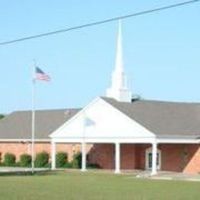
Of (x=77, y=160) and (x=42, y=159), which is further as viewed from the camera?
(x=42, y=159)


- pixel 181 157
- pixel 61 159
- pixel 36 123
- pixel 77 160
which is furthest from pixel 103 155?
pixel 36 123

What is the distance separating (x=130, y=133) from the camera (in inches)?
2056

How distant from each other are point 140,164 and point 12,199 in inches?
1280

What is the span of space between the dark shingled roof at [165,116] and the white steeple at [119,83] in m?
0.90

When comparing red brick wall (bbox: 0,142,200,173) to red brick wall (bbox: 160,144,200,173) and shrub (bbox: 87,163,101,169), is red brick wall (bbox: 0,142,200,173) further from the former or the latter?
shrub (bbox: 87,163,101,169)

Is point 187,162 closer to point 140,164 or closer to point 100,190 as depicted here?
point 140,164

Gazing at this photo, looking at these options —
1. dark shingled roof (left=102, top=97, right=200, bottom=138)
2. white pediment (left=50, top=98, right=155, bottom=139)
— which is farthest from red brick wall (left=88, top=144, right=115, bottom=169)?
dark shingled roof (left=102, top=97, right=200, bottom=138)

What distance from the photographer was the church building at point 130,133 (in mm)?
52000

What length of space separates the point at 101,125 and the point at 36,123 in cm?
1464

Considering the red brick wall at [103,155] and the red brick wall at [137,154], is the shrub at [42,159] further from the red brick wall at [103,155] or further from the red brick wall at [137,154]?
the red brick wall at [103,155]

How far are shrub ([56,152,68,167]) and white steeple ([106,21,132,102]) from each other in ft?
22.4

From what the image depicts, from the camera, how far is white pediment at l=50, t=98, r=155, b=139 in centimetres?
5225

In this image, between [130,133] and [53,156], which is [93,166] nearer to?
[53,156]

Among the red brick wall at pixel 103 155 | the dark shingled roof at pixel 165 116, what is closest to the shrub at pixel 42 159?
the red brick wall at pixel 103 155
